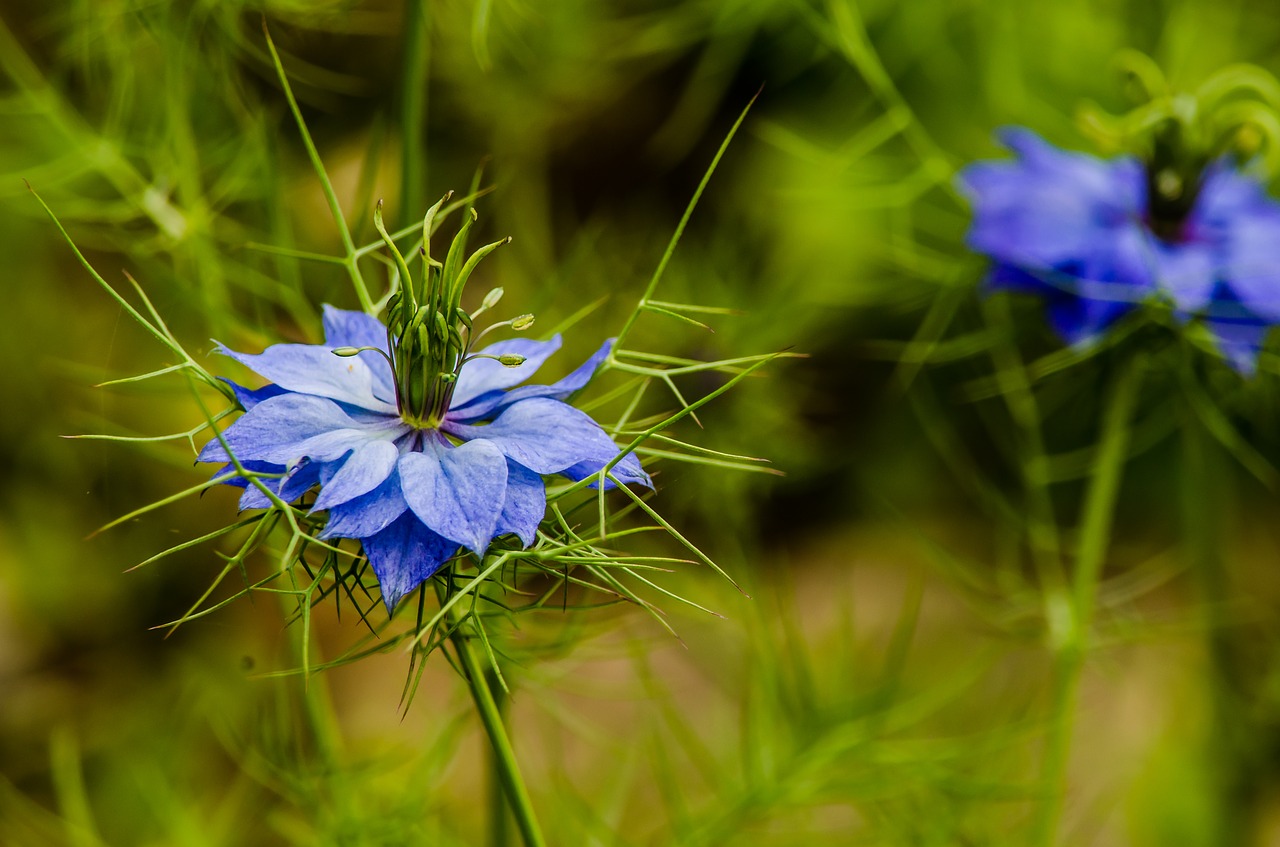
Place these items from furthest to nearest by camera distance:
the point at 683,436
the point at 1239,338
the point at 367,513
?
1. the point at 683,436
2. the point at 1239,338
3. the point at 367,513

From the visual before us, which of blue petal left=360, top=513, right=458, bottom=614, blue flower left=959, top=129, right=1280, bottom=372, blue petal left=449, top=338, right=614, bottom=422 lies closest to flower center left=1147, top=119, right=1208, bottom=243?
blue flower left=959, top=129, right=1280, bottom=372

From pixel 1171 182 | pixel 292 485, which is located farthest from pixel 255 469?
pixel 1171 182

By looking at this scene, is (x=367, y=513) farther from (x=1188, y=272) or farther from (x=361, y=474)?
(x=1188, y=272)

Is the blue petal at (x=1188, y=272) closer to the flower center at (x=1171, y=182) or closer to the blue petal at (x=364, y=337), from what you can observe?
the flower center at (x=1171, y=182)

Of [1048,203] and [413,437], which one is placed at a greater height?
[1048,203]

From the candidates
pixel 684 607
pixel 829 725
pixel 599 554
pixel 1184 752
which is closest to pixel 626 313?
pixel 684 607

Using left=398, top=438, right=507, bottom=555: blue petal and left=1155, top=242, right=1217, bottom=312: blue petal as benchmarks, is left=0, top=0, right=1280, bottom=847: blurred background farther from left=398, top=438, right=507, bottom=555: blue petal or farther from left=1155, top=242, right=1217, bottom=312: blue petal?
left=398, top=438, right=507, bottom=555: blue petal

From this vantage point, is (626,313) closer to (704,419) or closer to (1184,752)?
(704,419)

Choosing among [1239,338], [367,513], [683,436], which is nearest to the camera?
[367,513]
